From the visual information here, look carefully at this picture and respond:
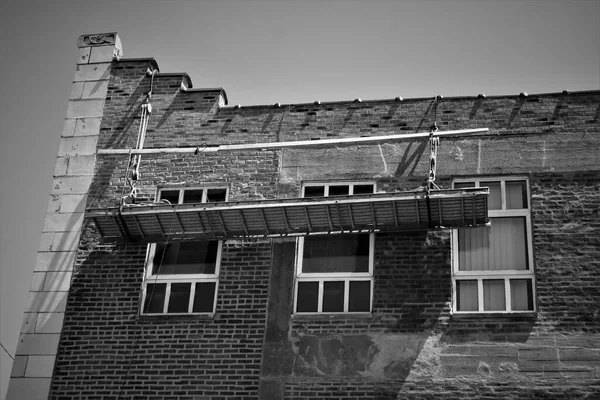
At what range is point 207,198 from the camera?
1722cm

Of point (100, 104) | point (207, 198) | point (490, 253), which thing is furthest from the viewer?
point (100, 104)

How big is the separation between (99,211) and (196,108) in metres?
2.72

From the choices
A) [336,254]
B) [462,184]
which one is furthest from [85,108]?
[462,184]

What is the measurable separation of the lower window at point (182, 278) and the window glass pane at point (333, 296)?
1757 mm

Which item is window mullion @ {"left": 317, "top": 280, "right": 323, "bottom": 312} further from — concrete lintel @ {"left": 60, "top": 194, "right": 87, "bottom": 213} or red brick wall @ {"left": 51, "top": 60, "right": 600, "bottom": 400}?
concrete lintel @ {"left": 60, "top": 194, "right": 87, "bottom": 213}

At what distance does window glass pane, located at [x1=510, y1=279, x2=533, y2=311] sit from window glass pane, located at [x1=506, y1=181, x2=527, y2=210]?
1265mm

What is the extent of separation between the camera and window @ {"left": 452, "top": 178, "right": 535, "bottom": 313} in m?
15.7

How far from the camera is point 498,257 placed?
52.9 ft

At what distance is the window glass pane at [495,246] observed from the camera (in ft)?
52.6

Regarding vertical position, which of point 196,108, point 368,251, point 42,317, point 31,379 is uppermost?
point 196,108

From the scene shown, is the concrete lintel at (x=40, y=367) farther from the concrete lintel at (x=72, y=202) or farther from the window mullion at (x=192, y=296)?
the concrete lintel at (x=72, y=202)

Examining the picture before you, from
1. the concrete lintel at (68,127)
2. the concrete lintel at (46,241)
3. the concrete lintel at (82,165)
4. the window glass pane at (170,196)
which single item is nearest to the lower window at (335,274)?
the window glass pane at (170,196)

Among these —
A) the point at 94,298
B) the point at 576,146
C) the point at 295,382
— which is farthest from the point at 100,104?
the point at 576,146

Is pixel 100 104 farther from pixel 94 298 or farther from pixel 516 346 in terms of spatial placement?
pixel 516 346
